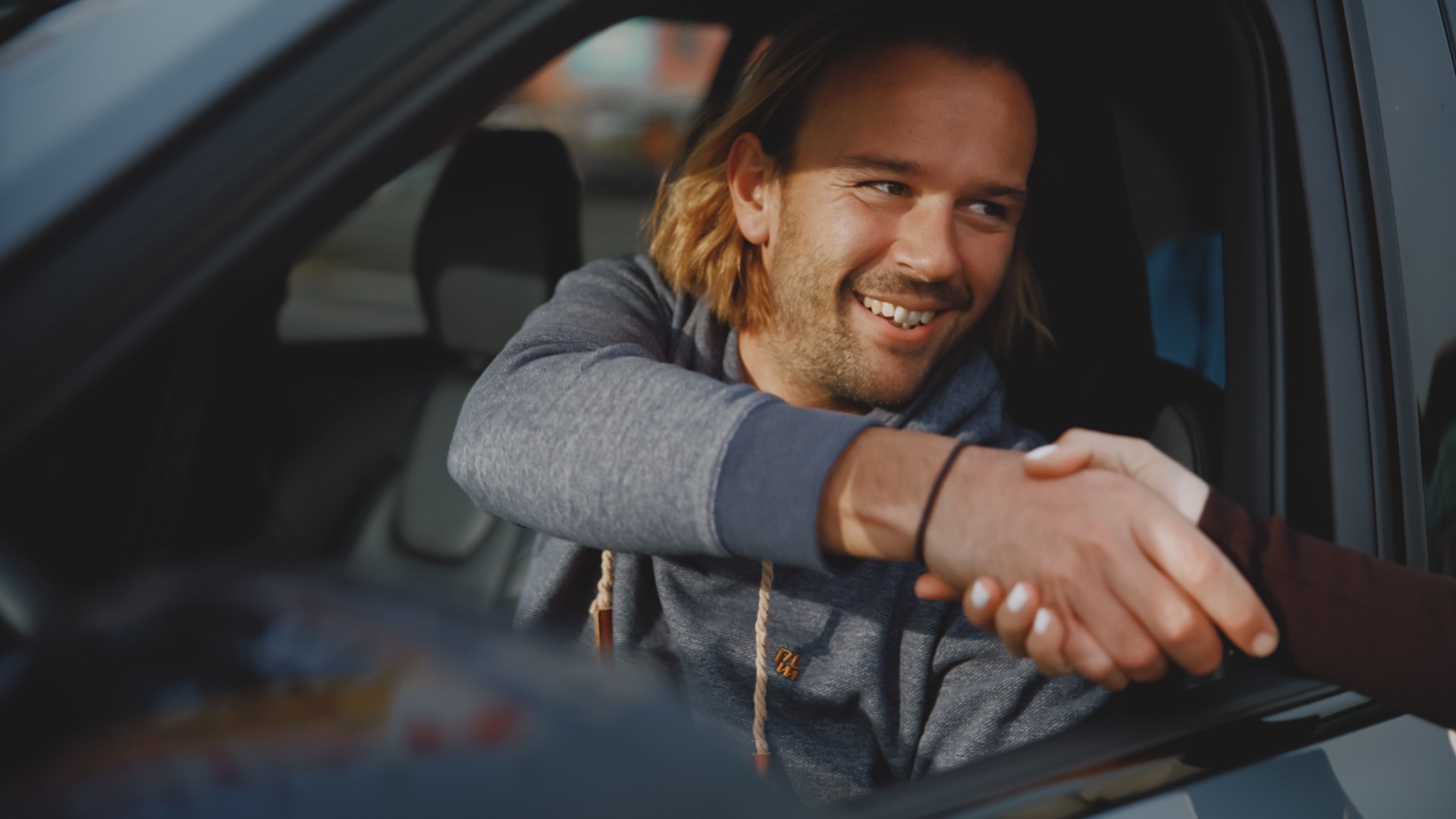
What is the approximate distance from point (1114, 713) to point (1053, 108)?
3.60 feet

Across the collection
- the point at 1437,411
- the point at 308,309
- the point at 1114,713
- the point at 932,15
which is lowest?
the point at 308,309

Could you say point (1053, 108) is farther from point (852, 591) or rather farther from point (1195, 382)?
point (852, 591)

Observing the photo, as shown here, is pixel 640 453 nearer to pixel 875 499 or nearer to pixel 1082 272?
pixel 875 499

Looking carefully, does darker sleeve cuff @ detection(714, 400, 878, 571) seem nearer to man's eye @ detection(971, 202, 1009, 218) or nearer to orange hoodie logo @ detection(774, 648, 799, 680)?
orange hoodie logo @ detection(774, 648, 799, 680)

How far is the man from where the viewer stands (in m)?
0.96

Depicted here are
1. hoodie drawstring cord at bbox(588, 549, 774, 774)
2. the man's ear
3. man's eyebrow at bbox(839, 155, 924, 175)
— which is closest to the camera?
hoodie drawstring cord at bbox(588, 549, 774, 774)

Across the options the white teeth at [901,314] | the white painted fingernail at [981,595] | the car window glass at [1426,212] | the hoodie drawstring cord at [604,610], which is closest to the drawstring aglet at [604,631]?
the hoodie drawstring cord at [604,610]

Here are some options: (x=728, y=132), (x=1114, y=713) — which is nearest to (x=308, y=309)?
(x=728, y=132)

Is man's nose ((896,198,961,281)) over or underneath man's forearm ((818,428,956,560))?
over

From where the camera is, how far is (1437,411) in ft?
4.22

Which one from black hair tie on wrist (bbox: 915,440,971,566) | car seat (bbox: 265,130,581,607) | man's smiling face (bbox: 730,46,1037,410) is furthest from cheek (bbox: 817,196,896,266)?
car seat (bbox: 265,130,581,607)

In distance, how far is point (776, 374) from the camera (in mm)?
1879

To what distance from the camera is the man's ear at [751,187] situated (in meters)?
1.95

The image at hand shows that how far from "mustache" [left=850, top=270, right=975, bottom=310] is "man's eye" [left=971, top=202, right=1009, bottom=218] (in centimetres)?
12
